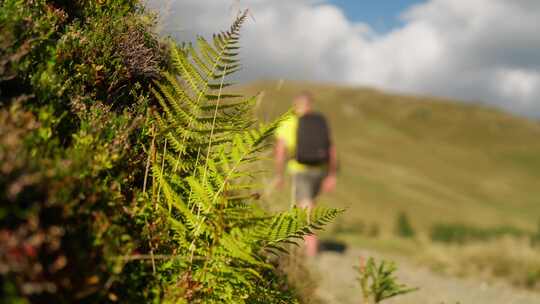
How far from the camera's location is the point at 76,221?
6.49ft

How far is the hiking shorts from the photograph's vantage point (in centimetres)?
898

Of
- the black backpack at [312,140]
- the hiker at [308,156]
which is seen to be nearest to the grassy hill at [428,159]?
the hiker at [308,156]

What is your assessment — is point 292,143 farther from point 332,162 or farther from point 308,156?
point 332,162

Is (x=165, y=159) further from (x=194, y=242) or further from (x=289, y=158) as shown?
(x=289, y=158)

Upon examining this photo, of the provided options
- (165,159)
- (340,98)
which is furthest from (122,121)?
(340,98)

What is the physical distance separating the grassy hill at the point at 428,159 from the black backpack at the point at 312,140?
1318 cm

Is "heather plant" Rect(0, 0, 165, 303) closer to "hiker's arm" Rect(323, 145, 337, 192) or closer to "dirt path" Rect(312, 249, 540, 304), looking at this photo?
"dirt path" Rect(312, 249, 540, 304)

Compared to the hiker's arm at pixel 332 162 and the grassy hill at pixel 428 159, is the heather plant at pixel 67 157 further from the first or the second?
the grassy hill at pixel 428 159

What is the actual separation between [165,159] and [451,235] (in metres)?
21.4

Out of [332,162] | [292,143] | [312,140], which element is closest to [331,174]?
[332,162]

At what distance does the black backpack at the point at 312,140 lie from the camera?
8930 millimetres

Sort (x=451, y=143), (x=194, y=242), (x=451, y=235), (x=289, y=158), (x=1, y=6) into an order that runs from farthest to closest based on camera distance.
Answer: (x=451, y=143) → (x=451, y=235) → (x=289, y=158) → (x=1, y=6) → (x=194, y=242)

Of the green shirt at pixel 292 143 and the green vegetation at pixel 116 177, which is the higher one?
the green shirt at pixel 292 143

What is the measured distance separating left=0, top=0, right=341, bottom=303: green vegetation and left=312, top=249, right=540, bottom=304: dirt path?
8.71ft
